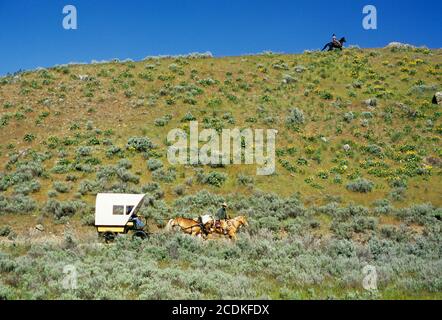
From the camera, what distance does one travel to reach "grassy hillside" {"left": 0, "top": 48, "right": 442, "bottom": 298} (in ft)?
48.8

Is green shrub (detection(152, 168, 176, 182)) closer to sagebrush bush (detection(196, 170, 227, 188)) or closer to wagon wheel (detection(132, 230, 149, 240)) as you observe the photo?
sagebrush bush (detection(196, 170, 227, 188))

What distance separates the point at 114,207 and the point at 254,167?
47.3 ft

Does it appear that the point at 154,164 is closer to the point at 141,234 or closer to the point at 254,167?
the point at 254,167

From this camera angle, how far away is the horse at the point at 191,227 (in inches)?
832

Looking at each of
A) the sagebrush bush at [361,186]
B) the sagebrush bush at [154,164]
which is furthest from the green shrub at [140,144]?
the sagebrush bush at [361,186]

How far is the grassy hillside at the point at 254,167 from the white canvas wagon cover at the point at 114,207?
5.18 feet

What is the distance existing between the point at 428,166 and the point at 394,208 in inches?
304

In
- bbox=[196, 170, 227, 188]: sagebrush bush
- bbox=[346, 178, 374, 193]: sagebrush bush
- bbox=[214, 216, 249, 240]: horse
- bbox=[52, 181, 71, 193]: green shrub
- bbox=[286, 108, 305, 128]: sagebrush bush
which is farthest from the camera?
bbox=[286, 108, 305, 128]: sagebrush bush

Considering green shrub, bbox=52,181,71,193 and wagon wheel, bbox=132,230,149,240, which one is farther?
green shrub, bbox=52,181,71,193

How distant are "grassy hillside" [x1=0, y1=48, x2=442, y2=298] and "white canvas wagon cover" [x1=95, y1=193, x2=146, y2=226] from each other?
5.18 feet

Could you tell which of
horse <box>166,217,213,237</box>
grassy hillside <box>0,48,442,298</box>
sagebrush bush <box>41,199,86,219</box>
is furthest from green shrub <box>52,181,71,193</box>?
horse <box>166,217,213,237</box>

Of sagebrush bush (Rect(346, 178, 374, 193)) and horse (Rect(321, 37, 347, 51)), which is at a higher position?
horse (Rect(321, 37, 347, 51))
